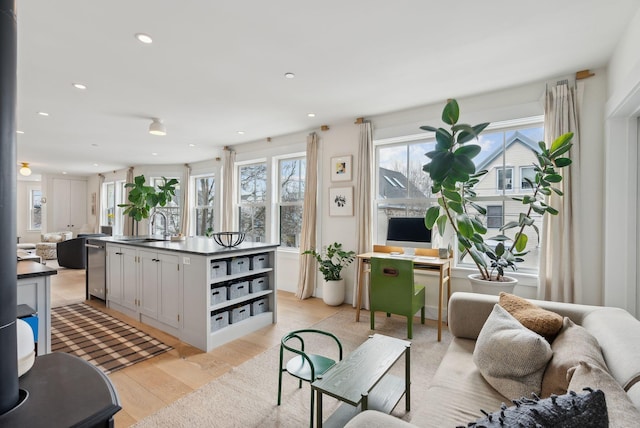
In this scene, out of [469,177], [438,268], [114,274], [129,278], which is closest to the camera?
[469,177]

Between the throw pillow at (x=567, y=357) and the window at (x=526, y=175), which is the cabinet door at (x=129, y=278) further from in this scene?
the window at (x=526, y=175)

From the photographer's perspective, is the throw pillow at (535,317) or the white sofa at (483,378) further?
the throw pillow at (535,317)

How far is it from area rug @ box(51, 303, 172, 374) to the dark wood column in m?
2.17

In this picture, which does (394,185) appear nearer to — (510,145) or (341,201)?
(341,201)

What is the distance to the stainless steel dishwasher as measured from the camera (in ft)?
13.4

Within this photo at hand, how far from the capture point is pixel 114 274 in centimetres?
389

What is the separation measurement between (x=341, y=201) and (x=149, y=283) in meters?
2.65

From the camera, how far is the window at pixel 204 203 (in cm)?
705

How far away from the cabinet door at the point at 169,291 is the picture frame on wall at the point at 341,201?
7.50 ft

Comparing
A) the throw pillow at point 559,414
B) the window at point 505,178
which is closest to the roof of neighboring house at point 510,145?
the window at point 505,178

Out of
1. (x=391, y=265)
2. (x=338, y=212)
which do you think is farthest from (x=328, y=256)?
(x=391, y=265)

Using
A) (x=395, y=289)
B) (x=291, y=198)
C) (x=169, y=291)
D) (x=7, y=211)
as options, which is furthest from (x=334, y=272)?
(x=7, y=211)

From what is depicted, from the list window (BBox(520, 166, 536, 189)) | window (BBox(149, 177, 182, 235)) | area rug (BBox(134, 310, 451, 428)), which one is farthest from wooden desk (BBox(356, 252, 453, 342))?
window (BBox(149, 177, 182, 235))

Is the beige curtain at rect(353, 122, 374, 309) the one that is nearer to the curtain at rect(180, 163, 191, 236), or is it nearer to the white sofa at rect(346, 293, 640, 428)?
the white sofa at rect(346, 293, 640, 428)
